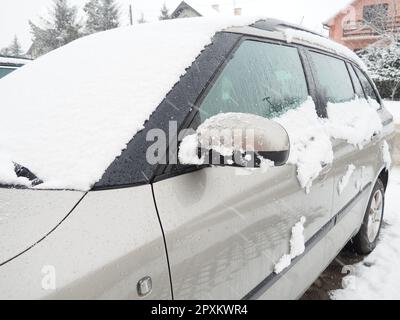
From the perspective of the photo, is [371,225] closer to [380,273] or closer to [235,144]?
[380,273]

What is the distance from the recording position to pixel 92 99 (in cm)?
136

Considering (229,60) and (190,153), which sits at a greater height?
(229,60)

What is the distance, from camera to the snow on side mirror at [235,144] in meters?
1.17

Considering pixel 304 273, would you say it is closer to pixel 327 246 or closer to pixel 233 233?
pixel 327 246

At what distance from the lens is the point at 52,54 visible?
2018 mm

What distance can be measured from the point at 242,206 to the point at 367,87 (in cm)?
265

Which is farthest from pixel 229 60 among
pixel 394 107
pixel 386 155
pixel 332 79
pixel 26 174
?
pixel 394 107

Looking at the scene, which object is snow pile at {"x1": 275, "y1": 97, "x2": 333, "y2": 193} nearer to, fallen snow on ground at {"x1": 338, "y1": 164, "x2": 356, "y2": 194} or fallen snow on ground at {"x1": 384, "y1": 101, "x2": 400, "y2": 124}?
fallen snow on ground at {"x1": 338, "y1": 164, "x2": 356, "y2": 194}

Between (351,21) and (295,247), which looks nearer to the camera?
(295,247)

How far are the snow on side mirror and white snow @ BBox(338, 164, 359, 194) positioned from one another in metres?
1.30

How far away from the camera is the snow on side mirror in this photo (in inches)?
45.9

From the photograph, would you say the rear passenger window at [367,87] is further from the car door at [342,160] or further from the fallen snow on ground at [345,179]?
the fallen snow on ground at [345,179]
